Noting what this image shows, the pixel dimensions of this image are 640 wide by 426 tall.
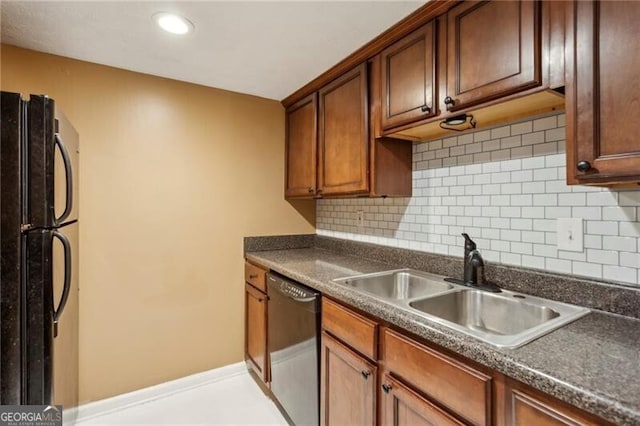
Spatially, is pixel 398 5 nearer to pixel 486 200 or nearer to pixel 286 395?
pixel 486 200

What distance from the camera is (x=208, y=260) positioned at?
246 centimetres

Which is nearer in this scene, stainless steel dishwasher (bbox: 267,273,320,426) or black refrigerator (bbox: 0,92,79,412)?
black refrigerator (bbox: 0,92,79,412)

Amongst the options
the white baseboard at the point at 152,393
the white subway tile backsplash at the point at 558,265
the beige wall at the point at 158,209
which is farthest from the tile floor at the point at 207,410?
the white subway tile backsplash at the point at 558,265

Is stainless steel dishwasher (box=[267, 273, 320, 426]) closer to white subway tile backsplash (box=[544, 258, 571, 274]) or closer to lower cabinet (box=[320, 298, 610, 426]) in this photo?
lower cabinet (box=[320, 298, 610, 426])

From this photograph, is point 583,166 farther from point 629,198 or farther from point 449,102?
point 449,102

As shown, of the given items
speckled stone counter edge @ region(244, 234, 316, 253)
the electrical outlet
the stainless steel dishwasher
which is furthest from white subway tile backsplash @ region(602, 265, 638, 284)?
speckled stone counter edge @ region(244, 234, 316, 253)

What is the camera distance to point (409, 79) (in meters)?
1.61

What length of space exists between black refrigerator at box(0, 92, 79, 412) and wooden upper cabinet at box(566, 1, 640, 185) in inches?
75.9

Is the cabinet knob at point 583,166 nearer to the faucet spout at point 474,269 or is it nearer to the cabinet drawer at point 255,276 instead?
the faucet spout at point 474,269

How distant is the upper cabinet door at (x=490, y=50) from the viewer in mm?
1137

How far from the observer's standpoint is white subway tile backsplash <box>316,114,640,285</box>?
1.20 meters

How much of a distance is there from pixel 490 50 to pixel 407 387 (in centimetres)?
129

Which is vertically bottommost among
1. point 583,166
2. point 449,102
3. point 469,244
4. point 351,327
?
point 351,327

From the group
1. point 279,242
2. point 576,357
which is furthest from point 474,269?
point 279,242
